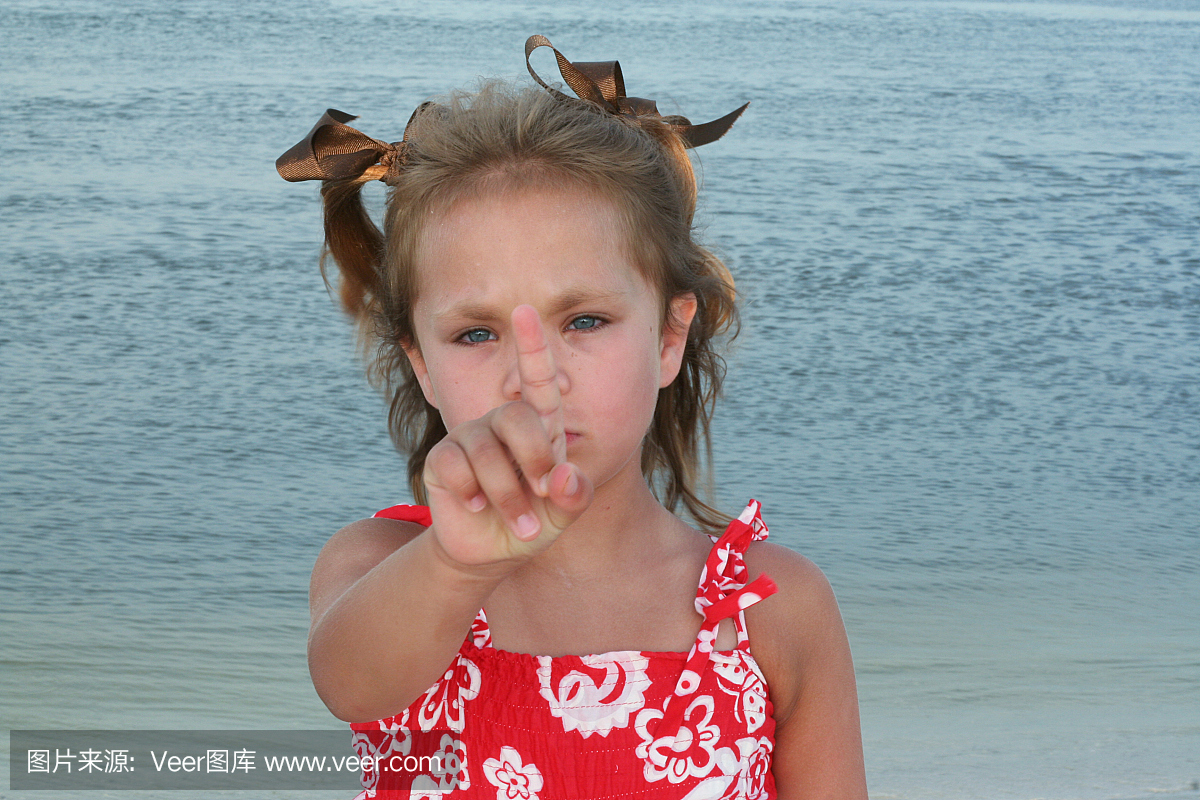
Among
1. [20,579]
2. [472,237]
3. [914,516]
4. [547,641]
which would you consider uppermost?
[472,237]

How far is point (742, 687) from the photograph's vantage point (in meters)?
1.72

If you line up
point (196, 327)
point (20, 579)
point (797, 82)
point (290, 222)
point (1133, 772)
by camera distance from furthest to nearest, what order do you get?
point (797, 82), point (290, 222), point (196, 327), point (20, 579), point (1133, 772)

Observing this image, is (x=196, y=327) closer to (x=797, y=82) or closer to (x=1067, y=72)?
(x=797, y=82)

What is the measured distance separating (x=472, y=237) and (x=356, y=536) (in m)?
0.47

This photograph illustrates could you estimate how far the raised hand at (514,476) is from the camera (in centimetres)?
114

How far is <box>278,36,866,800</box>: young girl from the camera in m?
1.59

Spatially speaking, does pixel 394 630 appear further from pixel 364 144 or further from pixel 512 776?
pixel 364 144

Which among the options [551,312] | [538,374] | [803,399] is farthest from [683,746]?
[803,399]

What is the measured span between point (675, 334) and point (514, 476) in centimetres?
80

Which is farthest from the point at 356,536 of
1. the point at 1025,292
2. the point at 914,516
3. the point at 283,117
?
the point at 283,117

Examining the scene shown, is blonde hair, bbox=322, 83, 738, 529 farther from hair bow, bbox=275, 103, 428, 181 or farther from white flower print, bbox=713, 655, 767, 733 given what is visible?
white flower print, bbox=713, 655, 767, 733

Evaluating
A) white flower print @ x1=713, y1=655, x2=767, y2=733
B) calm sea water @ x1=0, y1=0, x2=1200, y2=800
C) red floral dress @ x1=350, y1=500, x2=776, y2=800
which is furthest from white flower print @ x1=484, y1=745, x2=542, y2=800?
calm sea water @ x1=0, y1=0, x2=1200, y2=800

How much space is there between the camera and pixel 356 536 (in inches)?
71.6

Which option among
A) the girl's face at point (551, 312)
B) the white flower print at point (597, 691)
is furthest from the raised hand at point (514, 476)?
the white flower print at point (597, 691)
